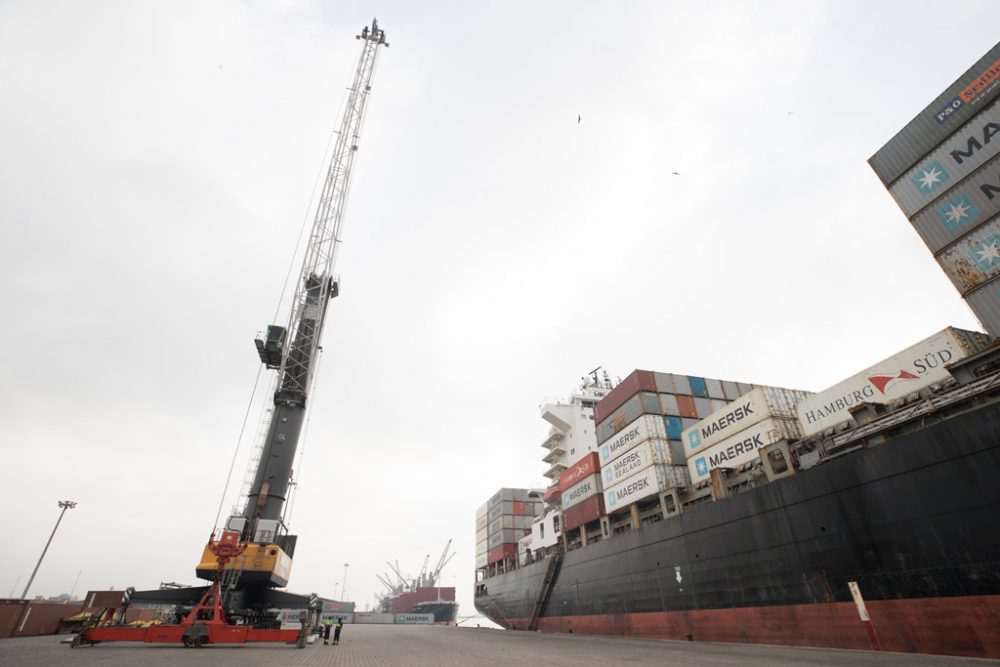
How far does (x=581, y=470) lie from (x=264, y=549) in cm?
2121

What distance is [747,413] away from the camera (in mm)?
20656

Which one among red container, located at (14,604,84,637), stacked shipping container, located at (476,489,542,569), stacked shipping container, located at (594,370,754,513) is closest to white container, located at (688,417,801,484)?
stacked shipping container, located at (594,370,754,513)

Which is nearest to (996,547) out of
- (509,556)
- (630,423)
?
(630,423)

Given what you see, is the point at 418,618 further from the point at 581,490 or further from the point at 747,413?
the point at 747,413

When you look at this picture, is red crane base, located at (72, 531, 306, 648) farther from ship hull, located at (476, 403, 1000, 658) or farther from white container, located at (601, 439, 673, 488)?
white container, located at (601, 439, 673, 488)

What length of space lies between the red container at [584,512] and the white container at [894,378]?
1484 centimetres

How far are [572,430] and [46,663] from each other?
131 ft

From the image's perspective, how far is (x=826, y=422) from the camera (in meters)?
Answer: 17.3

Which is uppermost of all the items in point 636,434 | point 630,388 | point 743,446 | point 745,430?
point 630,388

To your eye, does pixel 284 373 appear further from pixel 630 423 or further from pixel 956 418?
pixel 956 418

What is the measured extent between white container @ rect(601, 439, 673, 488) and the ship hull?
3431 mm

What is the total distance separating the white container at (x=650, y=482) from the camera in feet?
78.4

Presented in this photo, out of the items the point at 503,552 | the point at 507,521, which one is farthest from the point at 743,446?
the point at 503,552

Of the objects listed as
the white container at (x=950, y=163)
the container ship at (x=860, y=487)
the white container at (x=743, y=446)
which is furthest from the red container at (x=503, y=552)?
the white container at (x=950, y=163)
